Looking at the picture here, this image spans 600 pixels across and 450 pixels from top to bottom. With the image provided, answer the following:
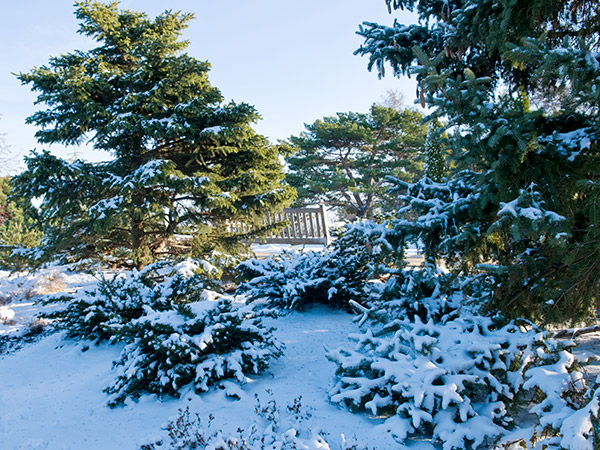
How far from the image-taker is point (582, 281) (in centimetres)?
260

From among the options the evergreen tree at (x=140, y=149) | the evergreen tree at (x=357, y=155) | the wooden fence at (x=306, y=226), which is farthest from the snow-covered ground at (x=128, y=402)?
the evergreen tree at (x=357, y=155)

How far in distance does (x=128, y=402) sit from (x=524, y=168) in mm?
3231

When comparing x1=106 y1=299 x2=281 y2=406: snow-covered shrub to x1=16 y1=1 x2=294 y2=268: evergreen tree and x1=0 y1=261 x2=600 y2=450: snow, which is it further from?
x1=16 y1=1 x2=294 y2=268: evergreen tree

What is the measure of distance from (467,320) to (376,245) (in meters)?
0.88

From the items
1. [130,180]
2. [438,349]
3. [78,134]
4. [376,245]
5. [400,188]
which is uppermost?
[78,134]

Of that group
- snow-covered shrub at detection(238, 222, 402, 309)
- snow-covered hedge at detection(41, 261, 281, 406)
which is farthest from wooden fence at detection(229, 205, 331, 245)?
snow-covered hedge at detection(41, 261, 281, 406)

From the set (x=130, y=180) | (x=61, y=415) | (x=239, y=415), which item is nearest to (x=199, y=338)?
(x=239, y=415)

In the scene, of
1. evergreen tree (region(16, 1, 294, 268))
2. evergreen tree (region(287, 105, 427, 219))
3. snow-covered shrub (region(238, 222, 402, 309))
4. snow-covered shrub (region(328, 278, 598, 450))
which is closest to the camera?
snow-covered shrub (region(328, 278, 598, 450))

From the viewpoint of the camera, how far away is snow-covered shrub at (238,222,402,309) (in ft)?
15.4

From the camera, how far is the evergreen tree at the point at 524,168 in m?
2.17

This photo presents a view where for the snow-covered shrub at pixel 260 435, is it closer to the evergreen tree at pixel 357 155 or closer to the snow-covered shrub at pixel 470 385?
the snow-covered shrub at pixel 470 385

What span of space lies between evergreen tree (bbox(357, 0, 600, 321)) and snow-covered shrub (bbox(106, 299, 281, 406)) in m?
1.64

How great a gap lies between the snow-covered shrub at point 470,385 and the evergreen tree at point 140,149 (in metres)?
3.96

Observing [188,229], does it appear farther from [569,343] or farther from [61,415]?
[569,343]
